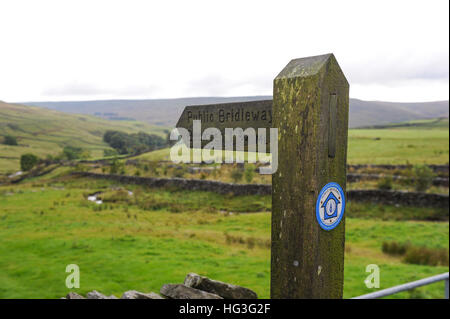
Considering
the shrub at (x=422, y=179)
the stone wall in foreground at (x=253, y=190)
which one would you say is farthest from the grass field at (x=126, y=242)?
the shrub at (x=422, y=179)

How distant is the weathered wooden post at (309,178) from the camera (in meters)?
2.61

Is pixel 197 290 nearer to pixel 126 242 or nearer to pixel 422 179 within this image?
pixel 126 242

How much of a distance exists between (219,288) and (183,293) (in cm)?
48

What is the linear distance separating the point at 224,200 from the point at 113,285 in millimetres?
5299

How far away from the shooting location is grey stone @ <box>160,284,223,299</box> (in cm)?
457

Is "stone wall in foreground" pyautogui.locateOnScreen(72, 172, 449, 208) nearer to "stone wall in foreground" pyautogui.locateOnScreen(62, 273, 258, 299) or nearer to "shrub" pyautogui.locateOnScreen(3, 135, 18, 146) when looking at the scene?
"shrub" pyautogui.locateOnScreen(3, 135, 18, 146)

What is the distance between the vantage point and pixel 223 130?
138 inches

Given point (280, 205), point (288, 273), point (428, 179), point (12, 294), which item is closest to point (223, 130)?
point (280, 205)

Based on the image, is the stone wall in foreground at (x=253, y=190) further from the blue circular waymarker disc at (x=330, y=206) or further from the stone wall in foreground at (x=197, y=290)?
the blue circular waymarker disc at (x=330, y=206)

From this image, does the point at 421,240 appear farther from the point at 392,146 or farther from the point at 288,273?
the point at 392,146

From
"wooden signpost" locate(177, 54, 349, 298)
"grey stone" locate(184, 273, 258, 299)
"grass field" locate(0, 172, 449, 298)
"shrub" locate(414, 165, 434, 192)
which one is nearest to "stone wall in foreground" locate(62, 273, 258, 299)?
"grey stone" locate(184, 273, 258, 299)

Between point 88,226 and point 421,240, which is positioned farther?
point 421,240

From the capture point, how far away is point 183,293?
15.5 feet

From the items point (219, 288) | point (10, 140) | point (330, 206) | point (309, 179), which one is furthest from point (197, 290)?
point (10, 140)
